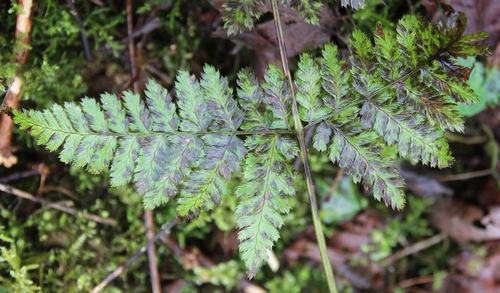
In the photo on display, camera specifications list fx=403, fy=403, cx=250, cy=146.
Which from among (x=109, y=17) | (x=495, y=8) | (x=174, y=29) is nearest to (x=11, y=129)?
(x=109, y=17)

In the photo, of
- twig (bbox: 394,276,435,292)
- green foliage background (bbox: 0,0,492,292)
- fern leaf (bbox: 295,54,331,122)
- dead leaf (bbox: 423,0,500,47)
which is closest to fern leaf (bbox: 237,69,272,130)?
fern leaf (bbox: 295,54,331,122)

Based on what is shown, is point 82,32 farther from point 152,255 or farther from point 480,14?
point 480,14

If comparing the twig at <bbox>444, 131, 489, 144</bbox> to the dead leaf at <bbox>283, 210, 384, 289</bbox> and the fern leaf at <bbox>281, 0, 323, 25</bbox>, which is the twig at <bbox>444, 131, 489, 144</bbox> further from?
the fern leaf at <bbox>281, 0, 323, 25</bbox>

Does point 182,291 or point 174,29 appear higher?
point 174,29

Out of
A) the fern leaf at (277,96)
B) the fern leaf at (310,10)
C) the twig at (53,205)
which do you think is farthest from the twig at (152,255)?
the fern leaf at (310,10)

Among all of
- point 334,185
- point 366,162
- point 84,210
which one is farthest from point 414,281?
point 84,210

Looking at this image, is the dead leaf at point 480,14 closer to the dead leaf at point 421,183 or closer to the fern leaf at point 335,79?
the fern leaf at point 335,79

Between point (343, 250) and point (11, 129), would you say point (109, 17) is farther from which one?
point (343, 250)
